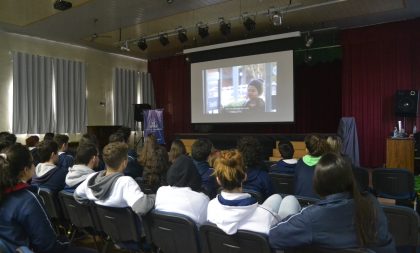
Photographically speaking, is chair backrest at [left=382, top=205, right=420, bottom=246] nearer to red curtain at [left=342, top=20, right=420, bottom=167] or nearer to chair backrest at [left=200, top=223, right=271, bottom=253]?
chair backrest at [left=200, top=223, right=271, bottom=253]

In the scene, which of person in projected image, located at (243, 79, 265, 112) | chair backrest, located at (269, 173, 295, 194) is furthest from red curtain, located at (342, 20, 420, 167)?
chair backrest, located at (269, 173, 295, 194)

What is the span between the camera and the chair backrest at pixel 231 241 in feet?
5.58

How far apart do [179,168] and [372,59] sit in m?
6.91

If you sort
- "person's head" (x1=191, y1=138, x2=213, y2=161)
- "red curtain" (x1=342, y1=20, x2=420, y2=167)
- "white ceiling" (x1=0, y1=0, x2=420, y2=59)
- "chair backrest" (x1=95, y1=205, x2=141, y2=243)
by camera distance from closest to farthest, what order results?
"chair backrest" (x1=95, y1=205, x2=141, y2=243)
"person's head" (x1=191, y1=138, x2=213, y2=161)
"white ceiling" (x1=0, y1=0, x2=420, y2=59)
"red curtain" (x1=342, y1=20, x2=420, y2=167)

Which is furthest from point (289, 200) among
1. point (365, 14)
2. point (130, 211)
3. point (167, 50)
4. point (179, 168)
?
point (167, 50)

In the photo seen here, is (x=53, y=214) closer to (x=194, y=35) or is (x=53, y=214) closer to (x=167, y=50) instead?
(x=194, y=35)

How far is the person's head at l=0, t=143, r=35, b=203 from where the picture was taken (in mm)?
1745

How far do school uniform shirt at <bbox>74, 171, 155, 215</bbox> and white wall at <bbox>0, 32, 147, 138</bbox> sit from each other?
6919mm

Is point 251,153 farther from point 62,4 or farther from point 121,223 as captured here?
point 62,4

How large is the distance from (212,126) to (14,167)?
7979mm

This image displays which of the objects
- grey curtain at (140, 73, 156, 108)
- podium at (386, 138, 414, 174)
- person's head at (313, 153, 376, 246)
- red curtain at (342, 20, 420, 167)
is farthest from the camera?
grey curtain at (140, 73, 156, 108)

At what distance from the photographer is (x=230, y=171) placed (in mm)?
1958

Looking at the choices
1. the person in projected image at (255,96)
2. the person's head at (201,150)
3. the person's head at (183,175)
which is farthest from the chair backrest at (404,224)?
the person in projected image at (255,96)

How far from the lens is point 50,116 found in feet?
29.2
